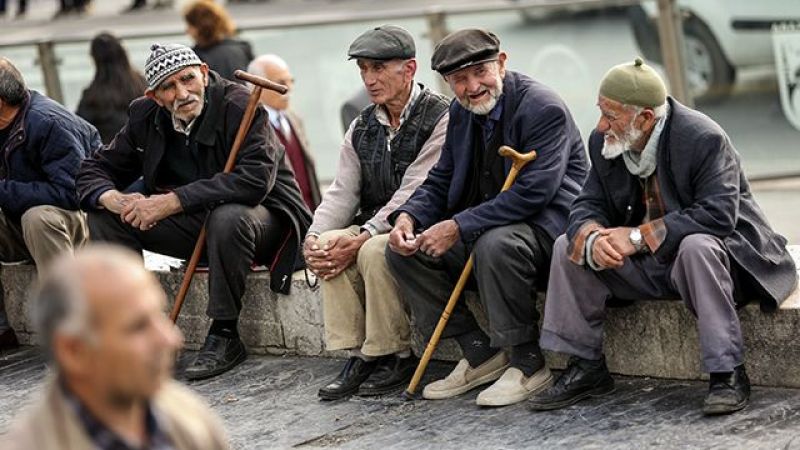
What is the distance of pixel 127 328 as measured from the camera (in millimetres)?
3125

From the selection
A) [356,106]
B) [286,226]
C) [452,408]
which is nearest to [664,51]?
[356,106]

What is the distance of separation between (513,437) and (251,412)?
1313mm

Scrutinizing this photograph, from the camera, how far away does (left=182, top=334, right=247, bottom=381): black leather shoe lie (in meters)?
7.45

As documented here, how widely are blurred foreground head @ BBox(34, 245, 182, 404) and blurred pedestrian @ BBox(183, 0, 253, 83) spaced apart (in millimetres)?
7531

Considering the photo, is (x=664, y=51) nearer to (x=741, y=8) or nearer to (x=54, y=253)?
(x=741, y=8)

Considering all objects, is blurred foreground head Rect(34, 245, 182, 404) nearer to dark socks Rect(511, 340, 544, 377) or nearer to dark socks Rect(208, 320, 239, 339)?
dark socks Rect(511, 340, 544, 377)

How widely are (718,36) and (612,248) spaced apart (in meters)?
5.33

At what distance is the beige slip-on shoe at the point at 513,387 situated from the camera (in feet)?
21.2

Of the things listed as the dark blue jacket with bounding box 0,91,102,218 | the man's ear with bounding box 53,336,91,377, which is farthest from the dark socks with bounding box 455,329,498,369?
the man's ear with bounding box 53,336,91,377

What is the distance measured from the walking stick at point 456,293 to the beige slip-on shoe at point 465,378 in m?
0.06

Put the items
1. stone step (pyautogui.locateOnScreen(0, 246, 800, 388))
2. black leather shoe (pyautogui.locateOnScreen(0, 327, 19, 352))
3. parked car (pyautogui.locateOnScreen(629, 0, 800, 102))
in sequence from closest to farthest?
stone step (pyautogui.locateOnScreen(0, 246, 800, 388))
black leather shoe (pyautogui.locateOnScreen(0, 327, 19, 352))
parked car (pyautogui.locateOnScreen(629, 0, 800, 102))

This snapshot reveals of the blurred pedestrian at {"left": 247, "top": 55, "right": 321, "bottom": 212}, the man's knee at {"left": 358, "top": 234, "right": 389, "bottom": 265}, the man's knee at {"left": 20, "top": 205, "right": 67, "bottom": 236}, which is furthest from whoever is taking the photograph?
the blurred pedestrian at {"left": 247, "top": 55, "right": 321, "bottom": 212}

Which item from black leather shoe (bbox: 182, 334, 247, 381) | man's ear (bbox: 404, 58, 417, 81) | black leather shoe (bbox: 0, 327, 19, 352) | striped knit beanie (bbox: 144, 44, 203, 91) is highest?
striped knit beanie (bbox: 144, 44, 203, 91)

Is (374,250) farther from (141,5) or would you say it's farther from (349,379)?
(141,5)
